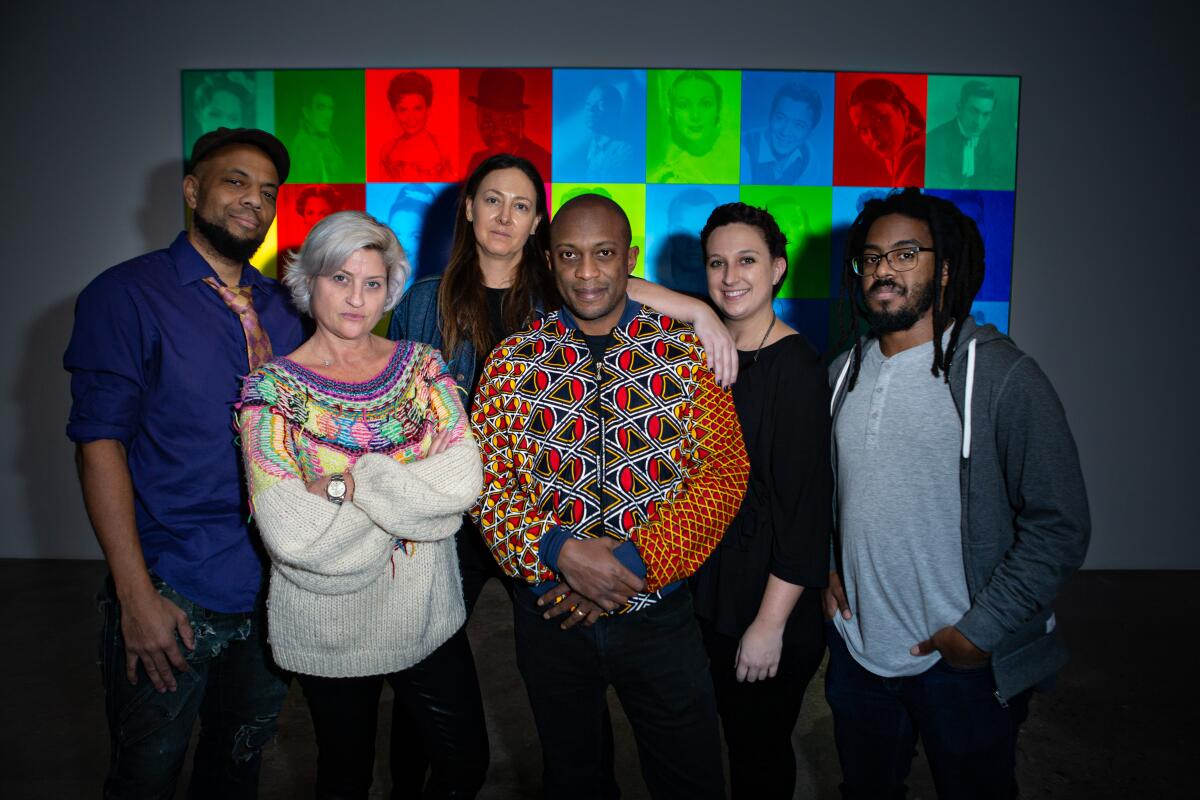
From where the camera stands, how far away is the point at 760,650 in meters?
1.60

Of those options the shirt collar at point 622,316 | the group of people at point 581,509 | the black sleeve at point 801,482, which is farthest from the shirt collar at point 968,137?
the shirt collar at point 622,316

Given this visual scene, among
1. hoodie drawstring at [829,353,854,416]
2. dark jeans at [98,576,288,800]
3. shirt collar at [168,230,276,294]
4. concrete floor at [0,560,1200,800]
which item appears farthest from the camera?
concrete floor at [0,560,1200,800]

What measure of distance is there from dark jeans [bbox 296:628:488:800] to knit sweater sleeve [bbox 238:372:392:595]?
0.30 m

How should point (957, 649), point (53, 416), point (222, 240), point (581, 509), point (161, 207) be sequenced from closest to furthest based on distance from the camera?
point (957, 649), point (581, 509), point (222, 240), point (161, 207), point (53, 416)

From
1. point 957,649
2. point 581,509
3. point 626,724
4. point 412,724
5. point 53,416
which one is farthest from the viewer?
point 53,416

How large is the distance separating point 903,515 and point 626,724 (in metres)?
1.68

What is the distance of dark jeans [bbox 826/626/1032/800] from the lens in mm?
1454

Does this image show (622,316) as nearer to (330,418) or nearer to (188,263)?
(330,418)

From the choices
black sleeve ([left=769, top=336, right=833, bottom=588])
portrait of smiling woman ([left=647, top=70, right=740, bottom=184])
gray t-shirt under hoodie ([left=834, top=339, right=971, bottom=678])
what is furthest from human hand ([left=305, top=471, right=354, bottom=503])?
portrait of smiling woman ([left=647, top=70, right=740, bottom=184])

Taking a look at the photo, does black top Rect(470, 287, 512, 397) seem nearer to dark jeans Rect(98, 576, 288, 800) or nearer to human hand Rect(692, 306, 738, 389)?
human hand Rect(692, 306, 738, 389)

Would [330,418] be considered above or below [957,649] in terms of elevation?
above

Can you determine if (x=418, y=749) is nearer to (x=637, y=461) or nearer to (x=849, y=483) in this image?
(x=637, y=461)

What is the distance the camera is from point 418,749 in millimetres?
1932

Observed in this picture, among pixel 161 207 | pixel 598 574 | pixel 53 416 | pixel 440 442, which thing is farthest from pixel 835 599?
pixel 53 416
